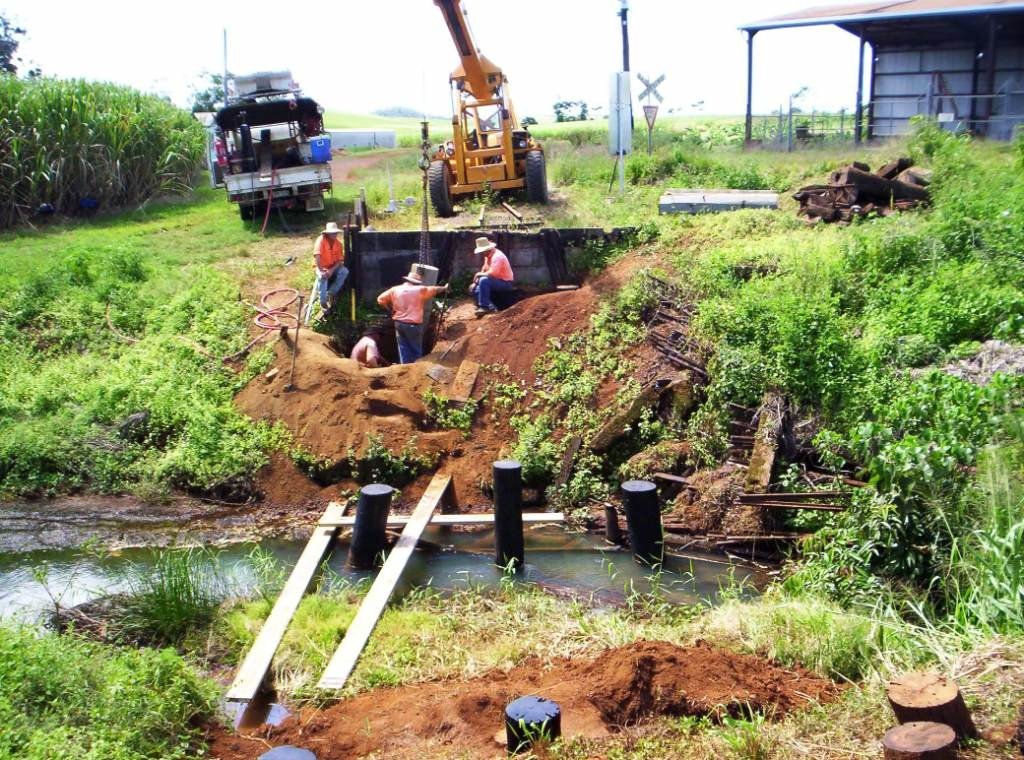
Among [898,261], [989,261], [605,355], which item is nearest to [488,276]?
[605,355]

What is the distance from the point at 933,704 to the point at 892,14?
21.6 meters

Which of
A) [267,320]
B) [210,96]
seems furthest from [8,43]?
[267,320]

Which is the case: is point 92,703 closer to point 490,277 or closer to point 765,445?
point 765,445

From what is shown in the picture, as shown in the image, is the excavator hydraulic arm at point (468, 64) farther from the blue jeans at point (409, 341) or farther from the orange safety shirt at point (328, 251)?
the blue jeans at point (409, 341)

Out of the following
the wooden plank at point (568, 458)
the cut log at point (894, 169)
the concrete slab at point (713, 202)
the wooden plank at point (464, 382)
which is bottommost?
the wooden plank at point (568, 458)

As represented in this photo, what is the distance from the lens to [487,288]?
15719 millimetres

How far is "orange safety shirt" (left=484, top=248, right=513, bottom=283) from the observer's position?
15.8m

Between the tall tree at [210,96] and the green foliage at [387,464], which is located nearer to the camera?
the green foliage at [387,464]

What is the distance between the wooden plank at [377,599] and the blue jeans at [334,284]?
509 centimetres

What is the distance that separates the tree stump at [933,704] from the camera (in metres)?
5.15

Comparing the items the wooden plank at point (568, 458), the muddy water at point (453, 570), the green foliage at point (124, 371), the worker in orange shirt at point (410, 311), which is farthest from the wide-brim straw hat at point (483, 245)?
the muddy water at point (453, 570)

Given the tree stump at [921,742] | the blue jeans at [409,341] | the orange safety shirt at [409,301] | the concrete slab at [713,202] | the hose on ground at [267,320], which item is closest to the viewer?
the tree stump at [921,742]

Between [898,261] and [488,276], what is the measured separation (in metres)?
5.83

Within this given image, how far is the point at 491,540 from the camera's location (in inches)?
454
